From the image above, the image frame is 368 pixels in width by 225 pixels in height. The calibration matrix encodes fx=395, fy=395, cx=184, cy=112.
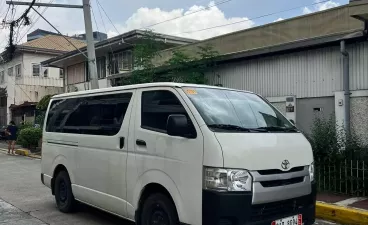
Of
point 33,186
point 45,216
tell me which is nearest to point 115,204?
point 45,216

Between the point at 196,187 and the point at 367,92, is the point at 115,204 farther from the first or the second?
the point at 367,92

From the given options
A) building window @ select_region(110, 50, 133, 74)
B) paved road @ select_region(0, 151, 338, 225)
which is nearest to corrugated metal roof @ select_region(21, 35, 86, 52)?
building window @ select_region(110, 50, 133, 74)

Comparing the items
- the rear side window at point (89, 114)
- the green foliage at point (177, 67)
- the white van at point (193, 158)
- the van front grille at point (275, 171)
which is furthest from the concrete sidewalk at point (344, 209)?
the green foliage at point (177, 67)

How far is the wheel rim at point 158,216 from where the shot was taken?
462 centimetres

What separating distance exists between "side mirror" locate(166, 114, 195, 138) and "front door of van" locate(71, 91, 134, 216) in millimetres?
1163

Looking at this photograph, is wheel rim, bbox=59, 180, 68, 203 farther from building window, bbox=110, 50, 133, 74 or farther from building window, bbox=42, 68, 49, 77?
building window, bbox=42, 68, 49, 77

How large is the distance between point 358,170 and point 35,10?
12.0 m

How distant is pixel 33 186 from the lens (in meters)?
10.1

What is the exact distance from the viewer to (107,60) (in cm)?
2323

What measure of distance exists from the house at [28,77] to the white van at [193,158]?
28679mm

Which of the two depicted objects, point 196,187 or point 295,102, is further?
point 295,102

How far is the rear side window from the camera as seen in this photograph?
5676 mm

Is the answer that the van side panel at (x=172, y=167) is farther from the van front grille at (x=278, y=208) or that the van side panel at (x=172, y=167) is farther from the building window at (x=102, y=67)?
the building window at (x=102, y=67)

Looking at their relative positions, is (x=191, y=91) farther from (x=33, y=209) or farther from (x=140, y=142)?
(x=33, y=209)
